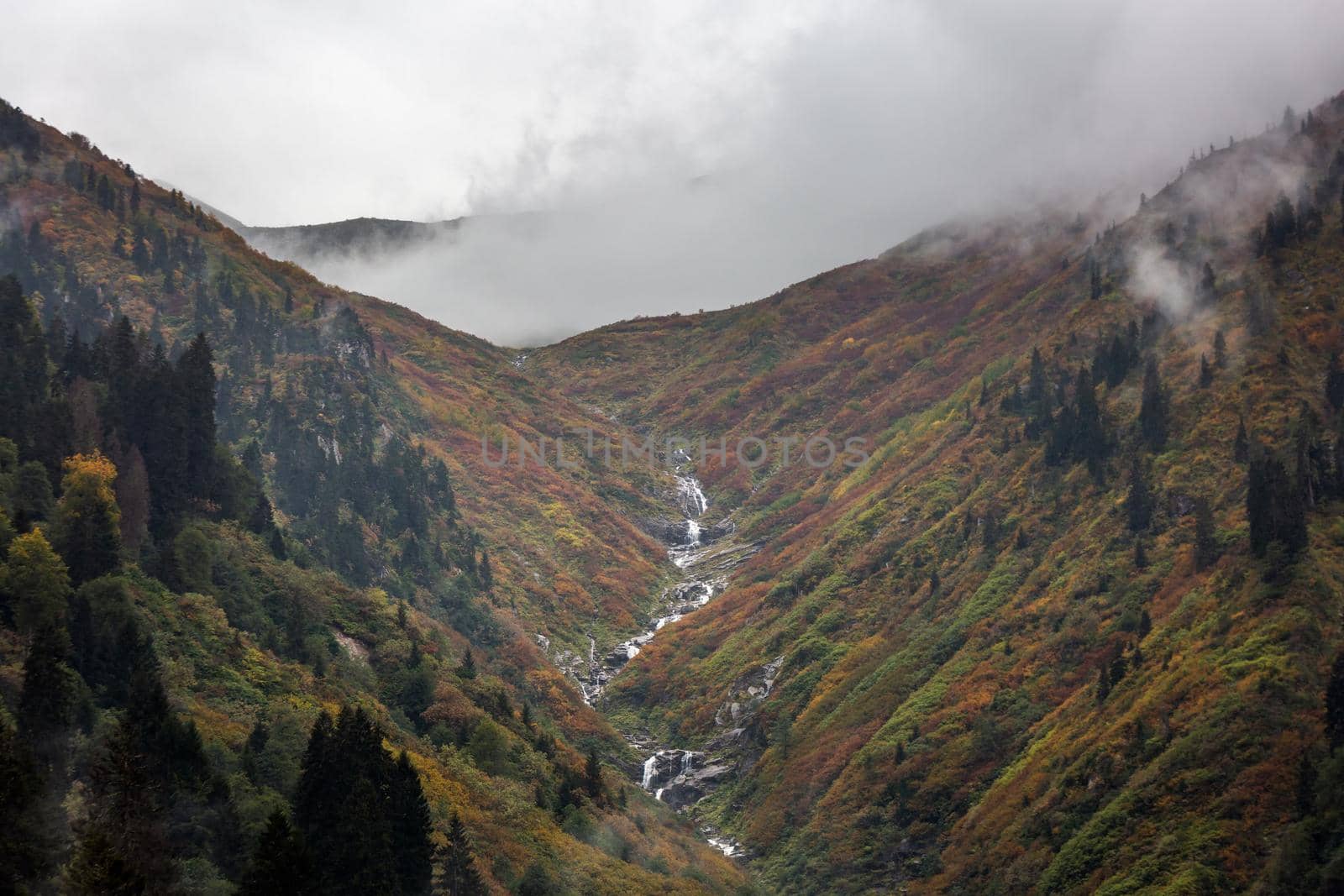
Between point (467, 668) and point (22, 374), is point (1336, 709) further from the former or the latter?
point (22, 374)

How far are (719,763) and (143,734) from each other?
12090cm

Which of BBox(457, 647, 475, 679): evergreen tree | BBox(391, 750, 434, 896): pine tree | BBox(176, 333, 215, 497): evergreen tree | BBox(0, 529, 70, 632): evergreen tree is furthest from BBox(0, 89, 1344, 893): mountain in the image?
BBox(457, 647, 475, 679): evergreen tree

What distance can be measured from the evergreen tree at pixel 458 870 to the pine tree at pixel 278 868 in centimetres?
2659

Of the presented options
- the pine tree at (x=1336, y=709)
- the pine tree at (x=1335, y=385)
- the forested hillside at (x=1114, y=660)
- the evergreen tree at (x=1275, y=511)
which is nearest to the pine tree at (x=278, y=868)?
the forested hillside at (x=1114, y=660)

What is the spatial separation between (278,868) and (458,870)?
1164 inches

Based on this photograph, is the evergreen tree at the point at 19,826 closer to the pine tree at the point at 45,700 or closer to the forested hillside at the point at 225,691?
the forested hillside at the point at 225,691

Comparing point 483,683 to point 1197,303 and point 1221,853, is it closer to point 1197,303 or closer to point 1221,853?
point 1221,853

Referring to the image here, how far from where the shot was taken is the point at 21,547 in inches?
3219

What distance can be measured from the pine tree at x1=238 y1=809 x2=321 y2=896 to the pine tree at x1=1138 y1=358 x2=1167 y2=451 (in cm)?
14358

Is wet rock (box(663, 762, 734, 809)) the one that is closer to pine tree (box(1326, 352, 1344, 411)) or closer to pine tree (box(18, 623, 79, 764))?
pine tree (box(1326, 352, 1344, 411))

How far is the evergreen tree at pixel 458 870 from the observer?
82.6 m

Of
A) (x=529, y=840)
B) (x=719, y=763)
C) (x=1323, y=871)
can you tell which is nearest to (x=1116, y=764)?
(x=1323, y=871)

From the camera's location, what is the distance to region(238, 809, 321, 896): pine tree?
54.5m

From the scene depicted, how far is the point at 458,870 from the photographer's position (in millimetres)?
82812
